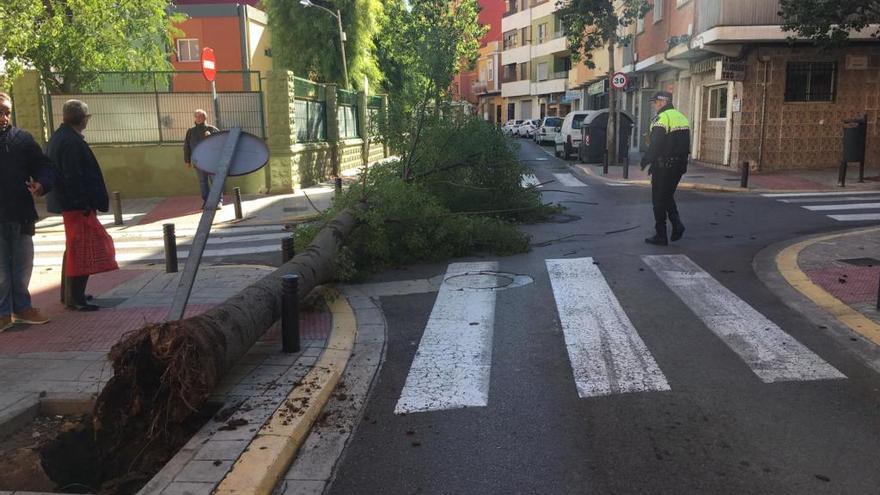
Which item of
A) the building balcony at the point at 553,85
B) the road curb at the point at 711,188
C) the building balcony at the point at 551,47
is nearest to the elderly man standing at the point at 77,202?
the road curb at the point at 711,188

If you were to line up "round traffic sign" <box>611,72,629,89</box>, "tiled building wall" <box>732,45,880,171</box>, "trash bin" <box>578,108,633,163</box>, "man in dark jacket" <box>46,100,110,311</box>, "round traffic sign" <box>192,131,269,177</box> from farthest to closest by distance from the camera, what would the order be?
"trash bin" <box>578,108,633,163</box> → "round traffic sign" <box>611,72,629,89</box> → "tiled building wall" <box>732,45,880,171</box> → "man in dark jacket" <box>46,100,110,311</box> → "round traffic sign" <box>192,131,269,177</box>

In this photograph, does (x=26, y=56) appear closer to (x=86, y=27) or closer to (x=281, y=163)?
(x=86, y=27)

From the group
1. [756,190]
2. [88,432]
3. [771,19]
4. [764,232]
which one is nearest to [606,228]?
[764,232]

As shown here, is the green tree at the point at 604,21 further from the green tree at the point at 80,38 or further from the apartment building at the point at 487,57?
the apartment building at the point at 487,57

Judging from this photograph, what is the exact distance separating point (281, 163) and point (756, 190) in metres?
11.3

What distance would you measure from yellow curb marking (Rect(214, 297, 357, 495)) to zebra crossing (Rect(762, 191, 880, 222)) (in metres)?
9.69

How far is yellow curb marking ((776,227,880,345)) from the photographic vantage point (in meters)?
5.62

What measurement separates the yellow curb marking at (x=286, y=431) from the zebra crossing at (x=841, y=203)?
969cm

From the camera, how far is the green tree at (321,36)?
2798 centimetres

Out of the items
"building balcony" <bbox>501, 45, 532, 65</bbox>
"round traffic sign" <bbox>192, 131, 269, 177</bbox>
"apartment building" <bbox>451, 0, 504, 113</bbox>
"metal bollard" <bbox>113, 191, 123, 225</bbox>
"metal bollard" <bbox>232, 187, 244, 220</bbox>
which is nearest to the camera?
"round traffic sign" <bbox>192, 131, 269, 177</bbox>

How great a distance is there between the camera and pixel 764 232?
10375 millimetres

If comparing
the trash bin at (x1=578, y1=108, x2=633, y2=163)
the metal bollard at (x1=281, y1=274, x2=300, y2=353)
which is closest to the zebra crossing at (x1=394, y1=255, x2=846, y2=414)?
the metal bollard at (x1=281, y1=274, x2=300, y2=353)

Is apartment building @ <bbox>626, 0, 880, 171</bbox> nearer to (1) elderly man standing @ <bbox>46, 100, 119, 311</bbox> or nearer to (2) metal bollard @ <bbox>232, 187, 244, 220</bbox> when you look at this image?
(2) metal bollard @ <bbox>232, 187, 244, 220</bbox>

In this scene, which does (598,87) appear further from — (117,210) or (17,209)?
(17,209)
